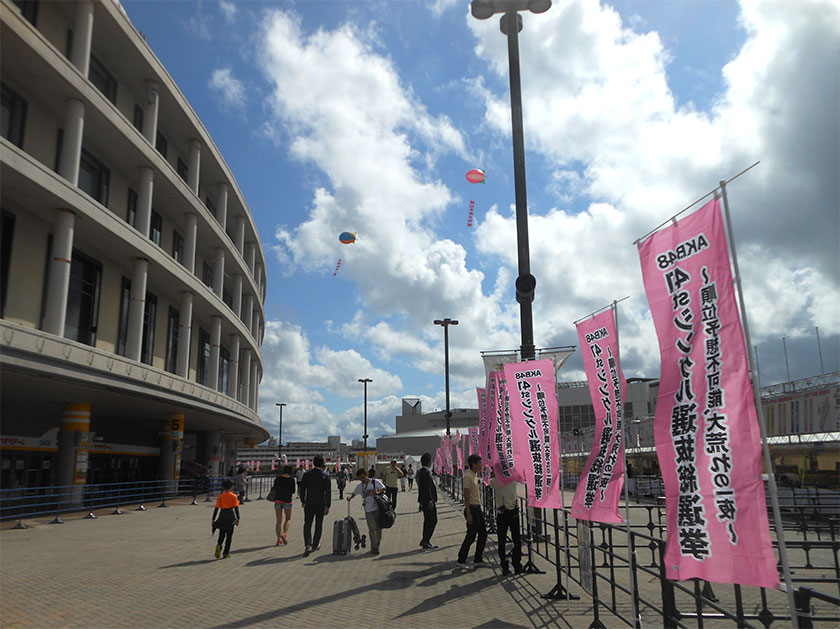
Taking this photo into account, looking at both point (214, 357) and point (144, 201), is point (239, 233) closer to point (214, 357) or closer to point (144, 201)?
point (214, 357)

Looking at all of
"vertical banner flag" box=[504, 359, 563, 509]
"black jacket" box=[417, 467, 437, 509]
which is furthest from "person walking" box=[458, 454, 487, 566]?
"black jacket" box=[417, 467, 437, 509]

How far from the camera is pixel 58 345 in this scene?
1670cm

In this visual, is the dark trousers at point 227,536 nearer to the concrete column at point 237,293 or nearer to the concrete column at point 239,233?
the concrete column at point 237,293

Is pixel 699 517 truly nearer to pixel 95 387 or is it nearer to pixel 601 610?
pixel 601 610

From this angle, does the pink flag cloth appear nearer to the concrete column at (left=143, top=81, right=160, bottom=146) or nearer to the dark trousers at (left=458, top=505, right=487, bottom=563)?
the dark trousers at (left=458, top=505, right=487, bottom=563)

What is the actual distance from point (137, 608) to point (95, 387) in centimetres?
1326

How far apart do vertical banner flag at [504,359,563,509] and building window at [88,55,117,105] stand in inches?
788

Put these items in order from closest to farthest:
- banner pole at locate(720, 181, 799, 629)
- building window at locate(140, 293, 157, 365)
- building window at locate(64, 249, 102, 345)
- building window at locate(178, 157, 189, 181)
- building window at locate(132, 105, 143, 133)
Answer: banner pole at locate(720, 181, 799, 629), building window at locate(64, 249, 102, 345), building window at locate(132, 105, 143, 133), building window at locate(140, 293, 157, 365), building window at locate(178, 157, 189, 181)

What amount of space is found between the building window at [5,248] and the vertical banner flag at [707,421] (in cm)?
1878

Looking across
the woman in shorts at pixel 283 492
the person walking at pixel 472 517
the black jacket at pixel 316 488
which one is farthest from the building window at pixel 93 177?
the person walking at pixel 472 517

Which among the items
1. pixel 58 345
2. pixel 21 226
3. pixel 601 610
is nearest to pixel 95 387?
pixel 58 345

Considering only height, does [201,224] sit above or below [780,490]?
above

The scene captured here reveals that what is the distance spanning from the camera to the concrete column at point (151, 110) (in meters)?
23.7

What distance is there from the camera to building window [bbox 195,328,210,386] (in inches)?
1303
